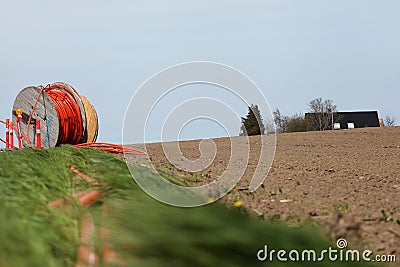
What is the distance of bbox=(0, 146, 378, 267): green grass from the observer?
2197 mm

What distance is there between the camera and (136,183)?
4.12m

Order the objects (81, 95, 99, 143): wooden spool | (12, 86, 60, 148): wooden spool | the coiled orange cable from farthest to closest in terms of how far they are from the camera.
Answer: (81, 95, 99, 143): wooden spool → the coiled orange cable → (12, 86, 60, 148): wooden spool

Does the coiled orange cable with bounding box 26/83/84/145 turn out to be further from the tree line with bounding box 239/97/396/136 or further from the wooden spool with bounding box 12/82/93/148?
the tree line with bounding box 239/97/396/136

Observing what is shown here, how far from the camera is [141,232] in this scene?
2.36 meters

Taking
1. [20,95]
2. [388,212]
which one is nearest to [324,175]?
[388,212]

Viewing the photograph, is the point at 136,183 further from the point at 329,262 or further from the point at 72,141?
the point at 72,141

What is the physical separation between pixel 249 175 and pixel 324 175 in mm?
914

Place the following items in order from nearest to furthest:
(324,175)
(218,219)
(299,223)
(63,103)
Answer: (218,219)
(299,223)
(324,175)
(63,103)

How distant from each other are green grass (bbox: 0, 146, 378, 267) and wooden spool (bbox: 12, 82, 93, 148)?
10.9 metres

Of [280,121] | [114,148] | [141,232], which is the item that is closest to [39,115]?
[114,148]

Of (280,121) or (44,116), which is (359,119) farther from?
(44,116)

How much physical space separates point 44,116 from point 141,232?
13.0 m

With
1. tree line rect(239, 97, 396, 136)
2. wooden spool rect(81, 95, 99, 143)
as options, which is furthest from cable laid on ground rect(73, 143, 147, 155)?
tree line rect(239, 97, 396, 136)

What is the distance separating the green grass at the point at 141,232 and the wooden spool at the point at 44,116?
35.8 ft
